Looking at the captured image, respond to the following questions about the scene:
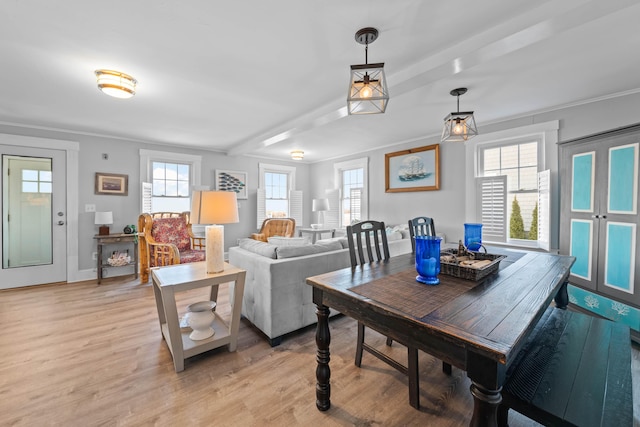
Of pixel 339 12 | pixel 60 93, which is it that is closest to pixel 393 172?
pixel 339 12

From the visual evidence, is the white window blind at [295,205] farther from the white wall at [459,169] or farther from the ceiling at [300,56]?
the ceiling at [300,56]

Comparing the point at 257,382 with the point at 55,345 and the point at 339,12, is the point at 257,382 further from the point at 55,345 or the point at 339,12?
the point at 339,12

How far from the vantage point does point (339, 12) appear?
5.38 ft

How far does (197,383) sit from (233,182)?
174 inches

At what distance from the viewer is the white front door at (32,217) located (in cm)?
376

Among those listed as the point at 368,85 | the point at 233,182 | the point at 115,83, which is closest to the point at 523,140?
the point at 368,85

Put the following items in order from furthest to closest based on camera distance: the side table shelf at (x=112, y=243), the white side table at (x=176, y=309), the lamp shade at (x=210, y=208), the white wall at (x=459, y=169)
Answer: the side table shelf at (x=112, y=243)
the white wall at (x=459, y=169)
the lamp shade at (x=210, y=208)
the white side table at (x=176, y=309)

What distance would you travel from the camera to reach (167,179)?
5004 mm

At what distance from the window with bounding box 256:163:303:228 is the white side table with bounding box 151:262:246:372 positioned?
12.2 ft

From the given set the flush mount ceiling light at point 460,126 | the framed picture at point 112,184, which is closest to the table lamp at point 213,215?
the flush mount ceiling light at point 460,126

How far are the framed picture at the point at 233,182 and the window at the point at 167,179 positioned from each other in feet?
1.39

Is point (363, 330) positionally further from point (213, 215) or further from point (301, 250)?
point (213, 215)

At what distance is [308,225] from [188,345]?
16.3ft

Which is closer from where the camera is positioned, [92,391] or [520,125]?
[92,391]
